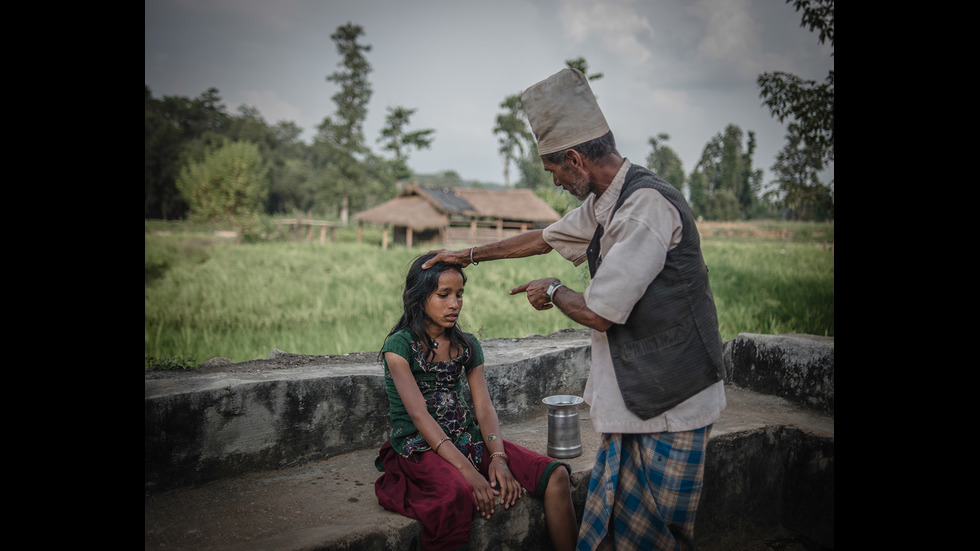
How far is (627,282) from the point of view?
140 cm

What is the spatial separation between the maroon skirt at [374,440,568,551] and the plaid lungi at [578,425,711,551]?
33 cm

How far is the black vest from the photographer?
148 cm

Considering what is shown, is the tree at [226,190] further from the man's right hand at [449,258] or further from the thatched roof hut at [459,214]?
the man's right hand at [449,258]

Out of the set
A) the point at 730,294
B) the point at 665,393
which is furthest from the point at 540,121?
the point at 730,294

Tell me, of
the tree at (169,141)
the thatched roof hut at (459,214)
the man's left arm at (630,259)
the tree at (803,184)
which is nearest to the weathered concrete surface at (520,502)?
the man's left arm at (630,259)

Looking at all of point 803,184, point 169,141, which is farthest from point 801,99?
point 169,141

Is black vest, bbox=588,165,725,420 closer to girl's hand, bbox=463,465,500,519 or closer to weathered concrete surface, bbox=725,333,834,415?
girl's hand, bbox=463,465,500,519

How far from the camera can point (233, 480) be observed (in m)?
2.26

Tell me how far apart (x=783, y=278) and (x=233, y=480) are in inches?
346

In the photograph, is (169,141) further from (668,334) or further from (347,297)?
(668,334)

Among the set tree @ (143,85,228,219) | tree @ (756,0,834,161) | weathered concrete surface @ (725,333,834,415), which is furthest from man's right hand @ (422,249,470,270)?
tree @ (143,85,228,219)

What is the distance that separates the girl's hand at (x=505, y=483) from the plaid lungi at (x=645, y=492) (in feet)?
0.97

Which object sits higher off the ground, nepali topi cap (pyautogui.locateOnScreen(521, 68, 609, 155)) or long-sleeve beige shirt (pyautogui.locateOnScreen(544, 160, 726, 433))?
nepali topi cap (pyautogui.locateOnScreen(521, 68, 609, 155))

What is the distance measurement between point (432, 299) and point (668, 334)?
0.91 m
